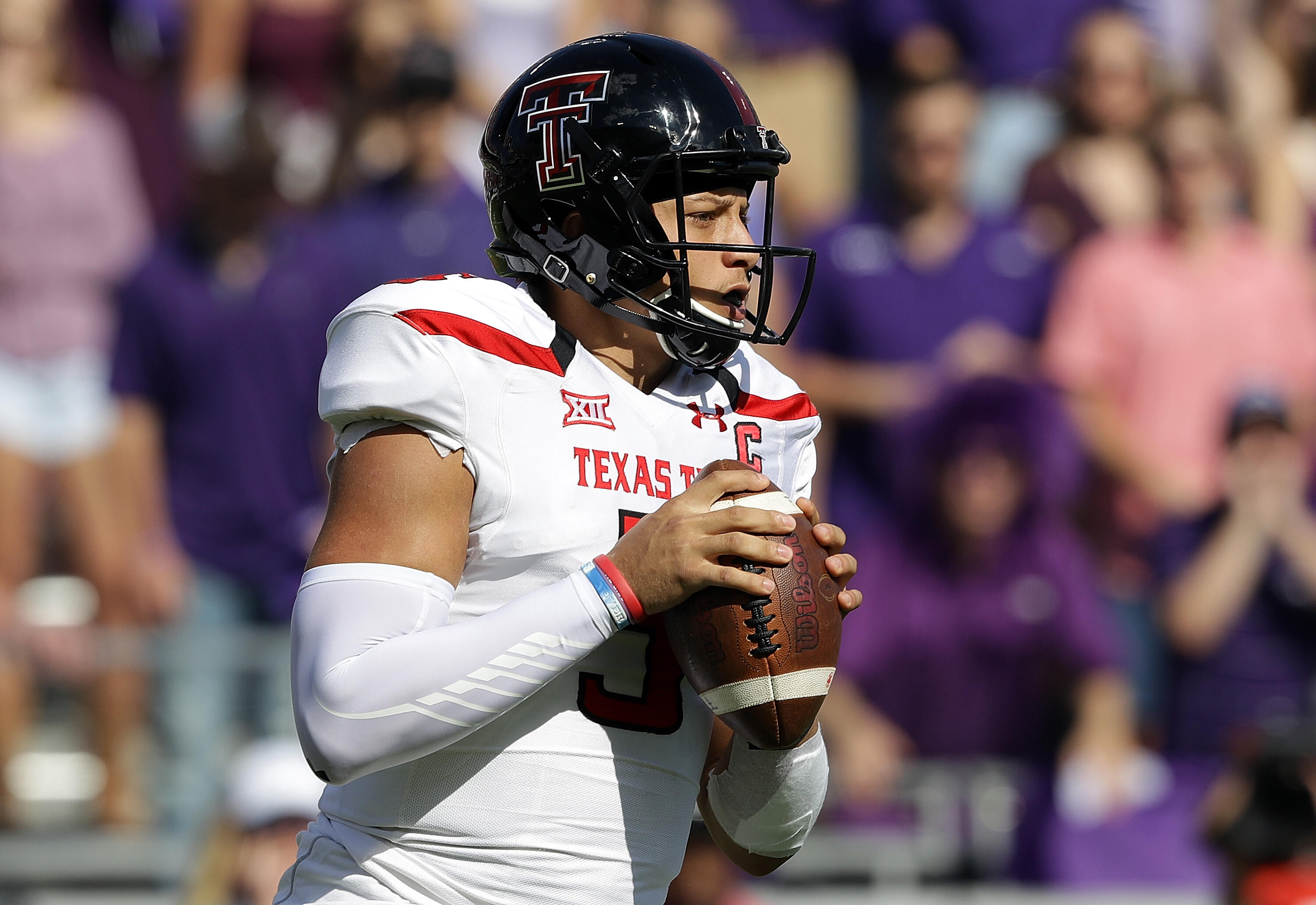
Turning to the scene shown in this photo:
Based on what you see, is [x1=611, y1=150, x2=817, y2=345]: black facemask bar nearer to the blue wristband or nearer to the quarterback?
the quarterback

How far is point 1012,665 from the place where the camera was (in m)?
5.75

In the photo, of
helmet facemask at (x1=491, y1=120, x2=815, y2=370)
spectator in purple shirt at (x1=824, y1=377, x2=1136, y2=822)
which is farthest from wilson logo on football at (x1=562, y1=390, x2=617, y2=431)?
spectator in purple shirt at (x1=824, y1=377, x2=1136, y2=822)

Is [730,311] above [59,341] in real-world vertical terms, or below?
above

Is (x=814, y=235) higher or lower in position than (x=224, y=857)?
higher

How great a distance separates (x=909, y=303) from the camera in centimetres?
640

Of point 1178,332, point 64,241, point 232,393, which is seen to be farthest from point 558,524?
point 1178,332

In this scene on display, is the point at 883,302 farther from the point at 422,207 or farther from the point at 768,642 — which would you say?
the point at 768,642

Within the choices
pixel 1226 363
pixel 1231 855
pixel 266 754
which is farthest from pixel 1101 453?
pixel 266 754

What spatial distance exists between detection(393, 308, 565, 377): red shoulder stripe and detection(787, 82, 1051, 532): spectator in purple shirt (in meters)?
3.85

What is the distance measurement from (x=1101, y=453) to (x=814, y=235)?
139 cm

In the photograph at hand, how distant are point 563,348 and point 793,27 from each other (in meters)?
5.14

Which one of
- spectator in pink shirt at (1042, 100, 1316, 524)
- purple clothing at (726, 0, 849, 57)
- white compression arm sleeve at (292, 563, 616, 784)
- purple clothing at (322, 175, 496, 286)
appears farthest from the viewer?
purple clothing at (726, 0, 849, 57)

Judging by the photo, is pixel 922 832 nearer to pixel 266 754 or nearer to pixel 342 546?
pixel 266 754

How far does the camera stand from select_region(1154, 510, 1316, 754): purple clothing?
586 cm
